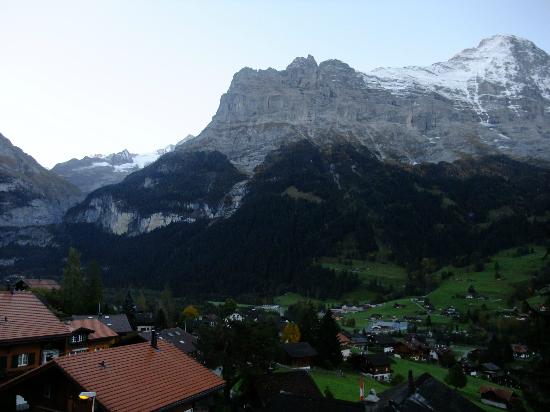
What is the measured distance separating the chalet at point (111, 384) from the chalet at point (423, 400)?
16.9 m

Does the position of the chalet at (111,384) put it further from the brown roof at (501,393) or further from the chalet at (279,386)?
the brown roof at (501,393)

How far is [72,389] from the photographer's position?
2045 cm

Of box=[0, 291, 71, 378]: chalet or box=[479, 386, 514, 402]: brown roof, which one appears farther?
box=[479, 386, 514, 402]: brown roof

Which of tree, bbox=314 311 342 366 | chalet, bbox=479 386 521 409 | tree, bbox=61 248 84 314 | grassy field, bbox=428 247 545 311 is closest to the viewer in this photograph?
chalet, bbox=479 386 521 409

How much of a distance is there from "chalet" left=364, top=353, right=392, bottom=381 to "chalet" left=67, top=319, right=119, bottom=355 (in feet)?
127

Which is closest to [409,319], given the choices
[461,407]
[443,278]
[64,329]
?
[443,278]

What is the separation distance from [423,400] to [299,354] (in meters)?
35.0

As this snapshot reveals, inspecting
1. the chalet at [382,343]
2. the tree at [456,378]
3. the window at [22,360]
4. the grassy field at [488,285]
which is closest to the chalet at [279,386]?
the window at [22,360]

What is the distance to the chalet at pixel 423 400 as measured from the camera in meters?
35.3

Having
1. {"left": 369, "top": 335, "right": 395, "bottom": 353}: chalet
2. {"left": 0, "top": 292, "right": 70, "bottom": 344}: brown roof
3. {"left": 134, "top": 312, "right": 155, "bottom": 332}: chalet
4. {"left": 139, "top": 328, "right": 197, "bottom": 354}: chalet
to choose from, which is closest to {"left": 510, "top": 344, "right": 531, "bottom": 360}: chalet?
{"left": 369, "top": 335, "right": 395, "bottom": 353}: chalet

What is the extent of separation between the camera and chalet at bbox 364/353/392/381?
247 ft

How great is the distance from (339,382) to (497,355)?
57.5m

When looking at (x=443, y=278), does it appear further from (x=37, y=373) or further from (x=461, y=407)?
(x=37, y=373)

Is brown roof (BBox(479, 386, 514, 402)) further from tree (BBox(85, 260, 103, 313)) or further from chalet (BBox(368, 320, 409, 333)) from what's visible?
tree (BBox(85, 260, 103, 313))
